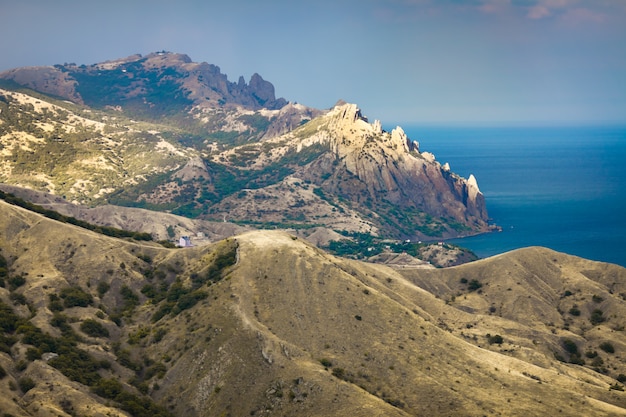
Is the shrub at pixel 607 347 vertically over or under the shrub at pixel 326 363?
over

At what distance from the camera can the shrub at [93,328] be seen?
429 ft

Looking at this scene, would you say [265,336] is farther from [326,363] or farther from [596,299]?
[596,299]

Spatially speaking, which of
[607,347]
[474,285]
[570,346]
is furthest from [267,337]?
[607,347]

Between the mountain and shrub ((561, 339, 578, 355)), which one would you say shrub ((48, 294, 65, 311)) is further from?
shrub ((561, 339, 578, 355))

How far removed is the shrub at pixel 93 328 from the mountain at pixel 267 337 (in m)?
0.38

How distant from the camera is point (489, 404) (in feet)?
378

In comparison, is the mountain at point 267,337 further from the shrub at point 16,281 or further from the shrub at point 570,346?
the shrub at point 570,346

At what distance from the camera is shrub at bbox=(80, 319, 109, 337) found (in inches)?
5152

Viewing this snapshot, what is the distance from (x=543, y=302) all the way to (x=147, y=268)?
111m

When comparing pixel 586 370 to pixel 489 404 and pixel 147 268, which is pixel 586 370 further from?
pixel 147 268

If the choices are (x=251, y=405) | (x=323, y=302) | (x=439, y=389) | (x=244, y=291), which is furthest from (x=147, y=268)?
(x=439, y=389)

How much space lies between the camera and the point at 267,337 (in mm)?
125562

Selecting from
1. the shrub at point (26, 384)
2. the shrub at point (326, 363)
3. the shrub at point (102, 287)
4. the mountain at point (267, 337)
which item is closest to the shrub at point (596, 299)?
the mountain at point (267, 337)

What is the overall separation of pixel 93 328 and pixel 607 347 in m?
125
